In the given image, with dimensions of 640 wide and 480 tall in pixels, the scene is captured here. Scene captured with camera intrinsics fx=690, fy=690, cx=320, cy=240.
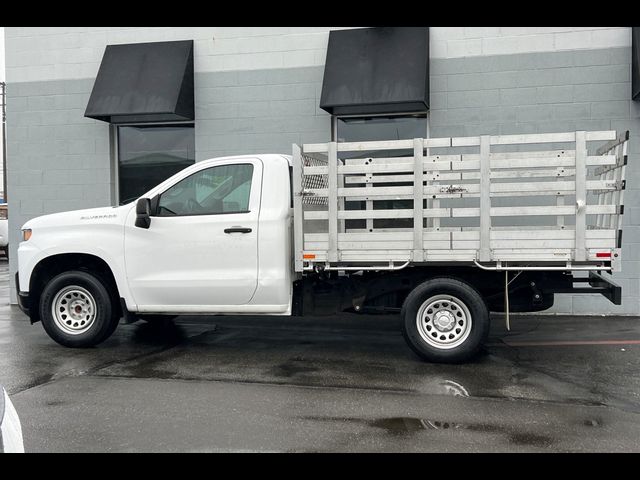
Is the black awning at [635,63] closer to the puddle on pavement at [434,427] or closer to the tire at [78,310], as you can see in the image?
the puddle on pavement at [434,427]

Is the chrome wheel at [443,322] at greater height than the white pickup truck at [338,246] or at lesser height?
lesser

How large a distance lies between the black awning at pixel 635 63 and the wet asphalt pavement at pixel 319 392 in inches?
130

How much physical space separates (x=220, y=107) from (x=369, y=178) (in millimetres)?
5021

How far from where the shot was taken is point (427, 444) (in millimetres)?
4559

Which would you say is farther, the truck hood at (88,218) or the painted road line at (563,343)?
the painted road line at (563,343)

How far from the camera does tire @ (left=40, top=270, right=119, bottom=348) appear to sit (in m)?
7.69

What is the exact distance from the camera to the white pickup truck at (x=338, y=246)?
6754 mm

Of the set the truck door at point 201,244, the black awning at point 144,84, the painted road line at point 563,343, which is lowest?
the painted road line at point 563,343

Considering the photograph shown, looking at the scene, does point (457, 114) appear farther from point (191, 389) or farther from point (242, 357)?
point (191, 389)

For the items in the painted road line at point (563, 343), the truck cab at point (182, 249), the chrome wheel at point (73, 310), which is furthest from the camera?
the painted road line at point (563, 343)

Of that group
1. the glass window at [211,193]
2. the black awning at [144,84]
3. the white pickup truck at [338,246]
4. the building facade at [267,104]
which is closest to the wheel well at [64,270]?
the white pickup truck at [338,246]

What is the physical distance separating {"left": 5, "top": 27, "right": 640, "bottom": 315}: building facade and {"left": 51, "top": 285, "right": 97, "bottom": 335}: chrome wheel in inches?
158

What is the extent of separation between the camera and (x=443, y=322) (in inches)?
275

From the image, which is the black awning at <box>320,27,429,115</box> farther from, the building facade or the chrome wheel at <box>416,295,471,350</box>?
the chrome wheel at <box>416,295,471,350</box>
